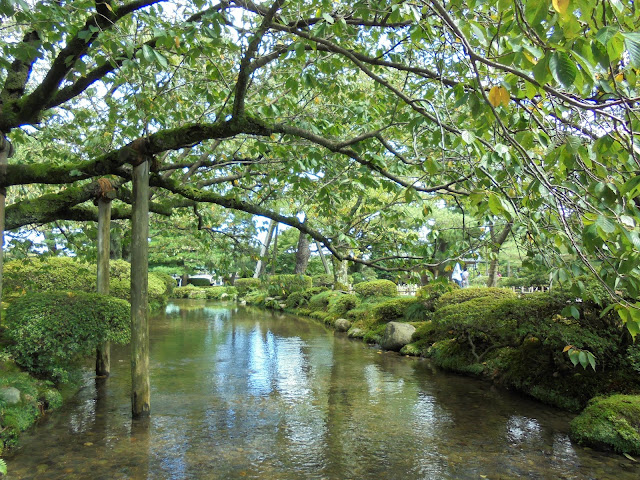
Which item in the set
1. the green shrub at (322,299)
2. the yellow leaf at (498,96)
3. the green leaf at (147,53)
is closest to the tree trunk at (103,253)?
the green leaf at (147,53)

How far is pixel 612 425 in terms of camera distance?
484 centimetres

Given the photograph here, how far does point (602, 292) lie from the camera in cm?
559

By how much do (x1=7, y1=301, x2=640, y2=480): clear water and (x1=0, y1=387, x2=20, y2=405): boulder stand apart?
43cm

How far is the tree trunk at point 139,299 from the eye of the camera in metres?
5.57

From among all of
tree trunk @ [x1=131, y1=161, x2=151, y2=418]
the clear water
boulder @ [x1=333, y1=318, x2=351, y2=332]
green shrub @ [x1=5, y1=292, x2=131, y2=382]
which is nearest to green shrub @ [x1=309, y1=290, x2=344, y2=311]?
boulder @ [x1=333, y1=318, x2=351, y2=332]

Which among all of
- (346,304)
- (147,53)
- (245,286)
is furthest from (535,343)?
(245,286)

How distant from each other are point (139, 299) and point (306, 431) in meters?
2.65

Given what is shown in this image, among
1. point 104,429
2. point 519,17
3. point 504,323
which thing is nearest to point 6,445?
point 104,429

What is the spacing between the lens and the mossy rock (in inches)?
184

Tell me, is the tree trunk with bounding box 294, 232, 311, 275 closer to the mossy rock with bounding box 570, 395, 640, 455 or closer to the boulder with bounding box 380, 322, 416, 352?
the boulder with bounding box 380, 322, 416, 352

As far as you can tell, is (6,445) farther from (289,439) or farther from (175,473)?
(289,439)

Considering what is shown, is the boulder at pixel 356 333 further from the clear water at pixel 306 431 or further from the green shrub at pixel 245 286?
the green shrub at pixel 245 286

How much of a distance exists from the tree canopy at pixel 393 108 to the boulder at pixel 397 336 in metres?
5.23

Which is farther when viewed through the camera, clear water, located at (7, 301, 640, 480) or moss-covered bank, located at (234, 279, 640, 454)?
moss-covered bank, located at (234, 279, 640, 454)
